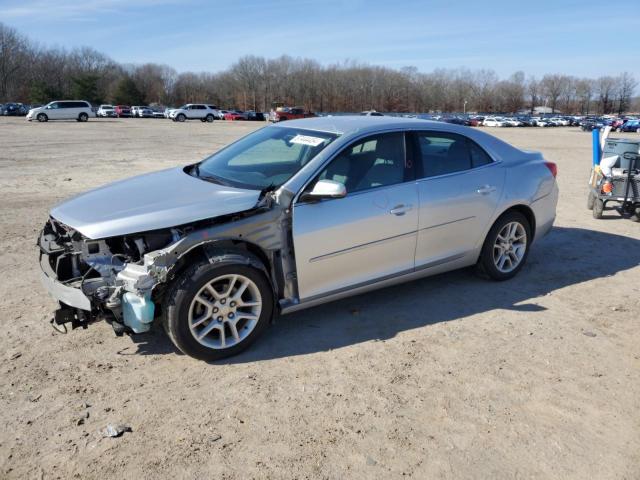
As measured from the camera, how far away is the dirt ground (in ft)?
9.43

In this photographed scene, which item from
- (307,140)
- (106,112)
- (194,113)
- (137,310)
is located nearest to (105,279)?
(137,310)

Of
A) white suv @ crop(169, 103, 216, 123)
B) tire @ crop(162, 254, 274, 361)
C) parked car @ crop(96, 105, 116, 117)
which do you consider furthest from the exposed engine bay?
parked car @ crop(96, 105, 116, 117)

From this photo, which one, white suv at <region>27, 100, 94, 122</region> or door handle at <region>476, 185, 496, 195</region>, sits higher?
white suv at <region>27, 100, 94, 122</region>

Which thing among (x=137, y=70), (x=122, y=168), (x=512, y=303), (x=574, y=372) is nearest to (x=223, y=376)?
(x=574, y=372)

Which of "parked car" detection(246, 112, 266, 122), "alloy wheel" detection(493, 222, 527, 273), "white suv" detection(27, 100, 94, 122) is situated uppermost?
"white suv" detection(27, 100, 94, 122)

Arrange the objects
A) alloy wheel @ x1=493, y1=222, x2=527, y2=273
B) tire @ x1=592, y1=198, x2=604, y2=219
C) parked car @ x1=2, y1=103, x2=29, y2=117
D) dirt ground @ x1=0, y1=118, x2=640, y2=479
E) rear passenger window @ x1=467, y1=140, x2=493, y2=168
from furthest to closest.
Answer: parked car @ x1=2, y1=103, x2=29, y2=117 → tire @ x1=592, y1=198, x2=604, y2=219 → alloy wheel @ x1=493, y1=222, x2=527, y2=273 → rear passenger window @ x1=467, y1=140, x2=493, y2=168 → dirt ground @ x1=0, y1=118, x2=640, y2=479

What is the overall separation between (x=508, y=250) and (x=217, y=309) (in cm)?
325

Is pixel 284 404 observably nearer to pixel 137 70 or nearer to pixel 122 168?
pixel 122 168

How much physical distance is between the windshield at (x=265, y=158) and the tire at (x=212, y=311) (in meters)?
0.82

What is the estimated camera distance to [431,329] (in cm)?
445

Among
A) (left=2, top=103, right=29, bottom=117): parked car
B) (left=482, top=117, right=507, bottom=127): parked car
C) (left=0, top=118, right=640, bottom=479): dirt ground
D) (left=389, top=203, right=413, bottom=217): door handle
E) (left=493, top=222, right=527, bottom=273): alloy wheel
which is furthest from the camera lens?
(left=482, top=117, right=507, bottom=127): parked car

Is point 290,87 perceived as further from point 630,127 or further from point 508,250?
point 508,250

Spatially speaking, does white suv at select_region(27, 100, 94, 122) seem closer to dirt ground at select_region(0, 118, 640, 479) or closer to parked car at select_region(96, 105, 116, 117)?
parked car at select_region(96, 105, 116, 117)

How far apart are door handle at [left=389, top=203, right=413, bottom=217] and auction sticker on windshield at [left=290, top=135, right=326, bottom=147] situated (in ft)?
2.76
